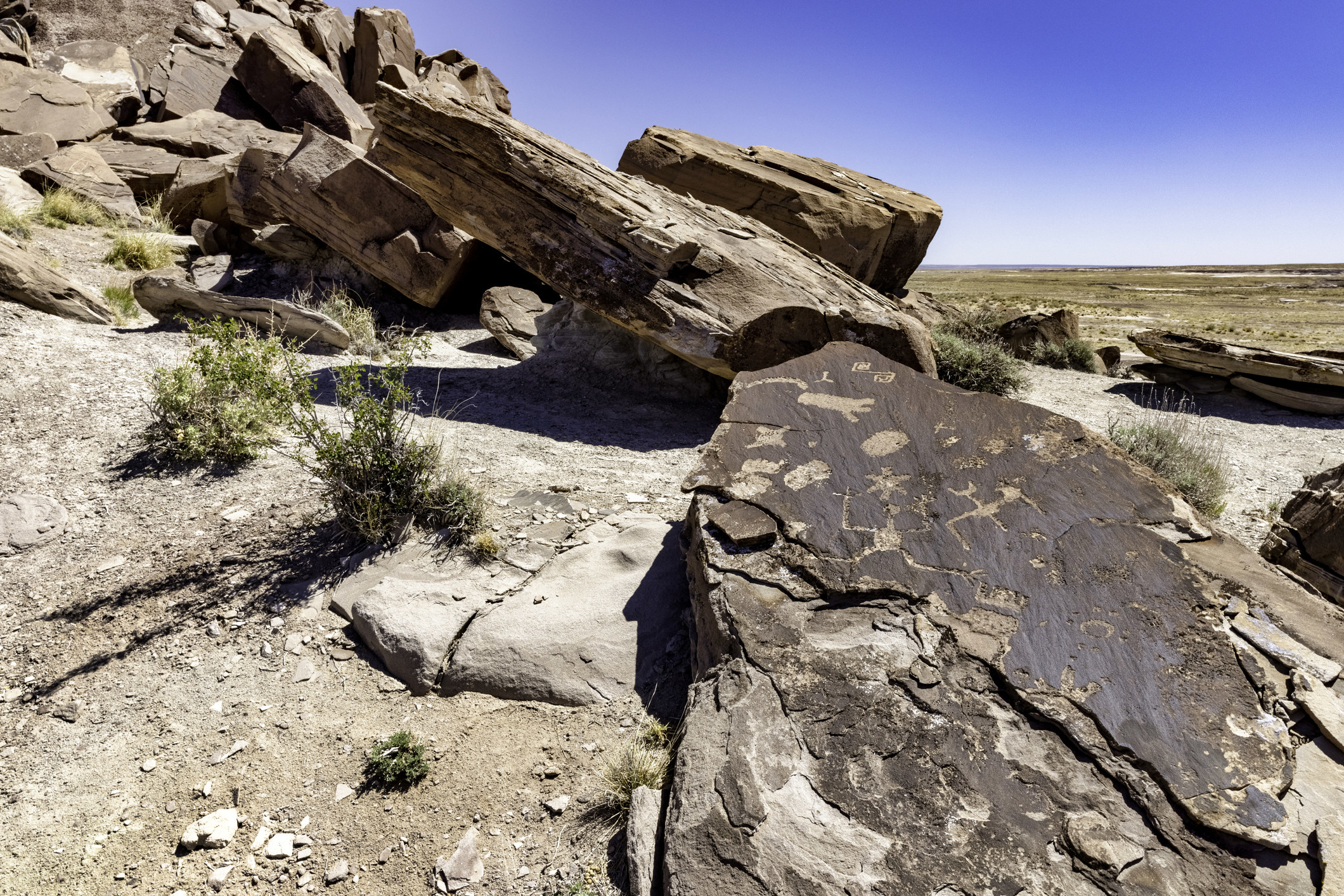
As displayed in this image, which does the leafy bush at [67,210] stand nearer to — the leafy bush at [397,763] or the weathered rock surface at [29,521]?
the weathered rock surface at [29,521]

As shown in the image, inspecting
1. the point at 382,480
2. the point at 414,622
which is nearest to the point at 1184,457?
the point at 414,622

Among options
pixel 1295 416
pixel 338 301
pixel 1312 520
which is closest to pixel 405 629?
pixel 1312 520

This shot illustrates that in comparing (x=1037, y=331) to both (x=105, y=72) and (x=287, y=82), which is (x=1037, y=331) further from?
(x=105, y=72)

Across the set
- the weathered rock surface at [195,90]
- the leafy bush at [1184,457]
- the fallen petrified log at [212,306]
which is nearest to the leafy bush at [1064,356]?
the leafy bush at [1184,457]

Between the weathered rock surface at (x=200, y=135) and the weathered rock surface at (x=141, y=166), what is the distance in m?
0.47

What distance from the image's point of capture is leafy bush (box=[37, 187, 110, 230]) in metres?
9.62

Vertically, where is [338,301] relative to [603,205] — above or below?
below

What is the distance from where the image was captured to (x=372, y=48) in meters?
17.8

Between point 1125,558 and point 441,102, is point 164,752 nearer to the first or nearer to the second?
point 1125,558

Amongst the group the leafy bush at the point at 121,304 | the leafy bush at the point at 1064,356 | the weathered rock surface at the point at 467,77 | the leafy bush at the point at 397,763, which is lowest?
the leafy bush at the point at 397,763

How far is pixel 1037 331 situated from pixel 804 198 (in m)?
4.99

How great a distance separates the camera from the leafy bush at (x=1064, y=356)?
10938mm

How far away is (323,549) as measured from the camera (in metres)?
3.96

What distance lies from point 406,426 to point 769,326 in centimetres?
319
